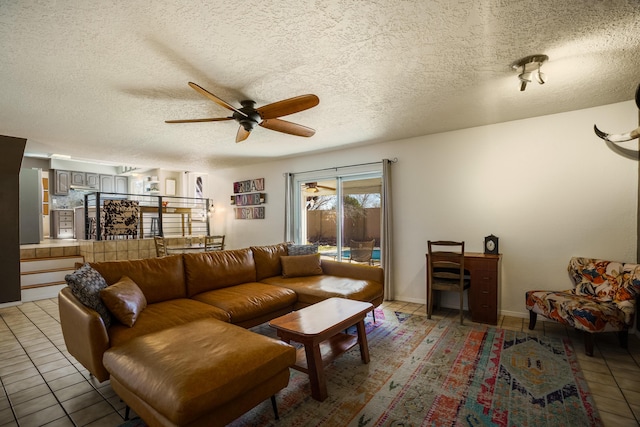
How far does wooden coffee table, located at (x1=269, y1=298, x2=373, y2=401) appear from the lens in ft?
6.49

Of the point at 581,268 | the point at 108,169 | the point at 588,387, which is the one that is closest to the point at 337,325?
the point at 588,387

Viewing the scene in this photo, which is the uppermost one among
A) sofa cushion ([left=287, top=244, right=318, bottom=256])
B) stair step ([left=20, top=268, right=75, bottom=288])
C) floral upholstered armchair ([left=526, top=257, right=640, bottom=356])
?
sofa cushion ([left=287, top=244, right=318, bottom=256])

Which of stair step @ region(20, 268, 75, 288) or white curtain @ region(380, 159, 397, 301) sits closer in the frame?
white curtain @ region(380, 159, 397, 301)

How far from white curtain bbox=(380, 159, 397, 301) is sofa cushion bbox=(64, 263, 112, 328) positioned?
348 cm

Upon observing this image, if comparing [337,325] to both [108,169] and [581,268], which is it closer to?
[581,268]

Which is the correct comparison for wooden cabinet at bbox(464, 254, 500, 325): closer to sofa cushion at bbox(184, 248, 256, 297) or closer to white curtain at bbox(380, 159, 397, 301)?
white curtain at bbox(380, 159, 397, 301)

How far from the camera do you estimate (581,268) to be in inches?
Answer: 121

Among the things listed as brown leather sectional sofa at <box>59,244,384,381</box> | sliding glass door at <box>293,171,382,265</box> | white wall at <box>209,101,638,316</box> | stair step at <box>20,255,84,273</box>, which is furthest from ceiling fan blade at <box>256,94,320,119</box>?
stair step at <box>20,255,84,273</box>

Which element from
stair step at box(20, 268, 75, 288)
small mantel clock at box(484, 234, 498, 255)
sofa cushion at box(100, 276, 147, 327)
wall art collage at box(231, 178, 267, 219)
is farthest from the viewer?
wall art collage at box(231, 178, 267, 219)

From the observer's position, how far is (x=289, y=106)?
8.11 ft

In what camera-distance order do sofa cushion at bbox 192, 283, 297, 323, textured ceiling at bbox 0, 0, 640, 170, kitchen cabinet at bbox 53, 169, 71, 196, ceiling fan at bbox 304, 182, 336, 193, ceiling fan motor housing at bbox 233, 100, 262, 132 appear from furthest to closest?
kitchen cabinet at bbox 53, 169, 71, 196
ceiling fan at bbox 304, 182, 336, 193
ceiling fan motor housing at bbox 233, 100, 262, 132
sofa cushion at bbox 192, 283, 297, 323
textured ceiling at bbox 0, 0, 640, 170

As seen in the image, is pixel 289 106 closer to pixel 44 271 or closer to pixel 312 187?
pixel 312 187

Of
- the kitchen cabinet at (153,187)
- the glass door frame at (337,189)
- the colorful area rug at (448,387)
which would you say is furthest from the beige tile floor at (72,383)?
the kitchen cabinet at (153,187)

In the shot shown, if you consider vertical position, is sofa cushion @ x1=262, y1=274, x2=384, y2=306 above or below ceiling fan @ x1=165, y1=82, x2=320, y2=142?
below
